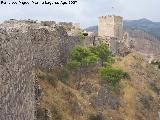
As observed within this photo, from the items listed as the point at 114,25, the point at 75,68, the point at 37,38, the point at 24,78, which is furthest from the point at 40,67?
the point at 114,25

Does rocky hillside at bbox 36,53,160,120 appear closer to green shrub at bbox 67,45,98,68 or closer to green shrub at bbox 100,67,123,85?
green shrub at bbox 100,67,123,85

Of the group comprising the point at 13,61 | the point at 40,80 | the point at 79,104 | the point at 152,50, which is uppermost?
the point at 13,61

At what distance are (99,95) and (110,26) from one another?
1892 centimetres

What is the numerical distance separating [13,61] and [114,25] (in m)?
43.2

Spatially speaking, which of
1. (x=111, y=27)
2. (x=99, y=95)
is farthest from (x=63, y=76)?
(x=111, y=27)

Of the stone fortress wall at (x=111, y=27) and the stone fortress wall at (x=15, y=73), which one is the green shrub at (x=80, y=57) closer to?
the stone fortress wall at (x=111, y=27)

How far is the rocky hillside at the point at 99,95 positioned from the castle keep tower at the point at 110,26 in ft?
13.1

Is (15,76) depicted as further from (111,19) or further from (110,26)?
(111,19)

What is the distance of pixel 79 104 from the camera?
30.2m

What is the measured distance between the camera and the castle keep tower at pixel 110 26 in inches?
2116

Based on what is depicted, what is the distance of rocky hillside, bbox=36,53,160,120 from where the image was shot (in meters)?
26.7

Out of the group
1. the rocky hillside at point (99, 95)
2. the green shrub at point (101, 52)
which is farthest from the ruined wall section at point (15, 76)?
the green shrub at point (101, 52)

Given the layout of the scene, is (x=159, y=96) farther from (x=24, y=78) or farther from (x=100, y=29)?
(x=24, y=78)

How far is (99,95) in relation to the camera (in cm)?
3597
